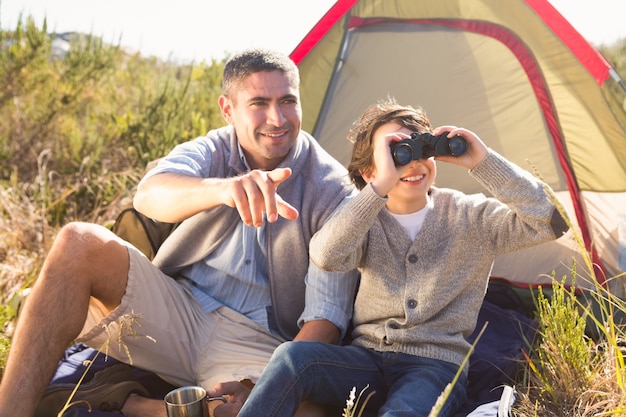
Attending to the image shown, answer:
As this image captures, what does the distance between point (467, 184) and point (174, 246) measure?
63.6 inches

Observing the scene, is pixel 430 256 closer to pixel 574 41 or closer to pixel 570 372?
pixel 570 372

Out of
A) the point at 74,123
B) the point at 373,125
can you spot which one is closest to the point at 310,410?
the point at 373,125

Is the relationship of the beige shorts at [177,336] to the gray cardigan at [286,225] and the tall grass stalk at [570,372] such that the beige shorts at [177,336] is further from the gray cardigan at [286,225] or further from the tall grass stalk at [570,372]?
the tall grass stalk at [570,372]

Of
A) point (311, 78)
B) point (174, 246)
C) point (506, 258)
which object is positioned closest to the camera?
point (174, 246)

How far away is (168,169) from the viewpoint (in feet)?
8.26

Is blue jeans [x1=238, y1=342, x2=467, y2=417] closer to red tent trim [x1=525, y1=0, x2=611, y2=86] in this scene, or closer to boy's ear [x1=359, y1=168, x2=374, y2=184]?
boy's ear [x1=359, y1=168, x2=374, y2=184]

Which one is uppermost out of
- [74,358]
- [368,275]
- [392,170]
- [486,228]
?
[392,170]

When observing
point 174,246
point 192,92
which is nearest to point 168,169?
point 174,246

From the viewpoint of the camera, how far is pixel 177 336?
2508 mm

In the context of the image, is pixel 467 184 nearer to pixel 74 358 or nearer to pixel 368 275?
pixel 368 275

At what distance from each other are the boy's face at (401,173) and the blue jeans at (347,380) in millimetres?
497

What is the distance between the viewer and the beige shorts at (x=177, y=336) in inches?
95.3

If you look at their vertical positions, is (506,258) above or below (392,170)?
below

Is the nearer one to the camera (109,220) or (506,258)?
(506,258)
